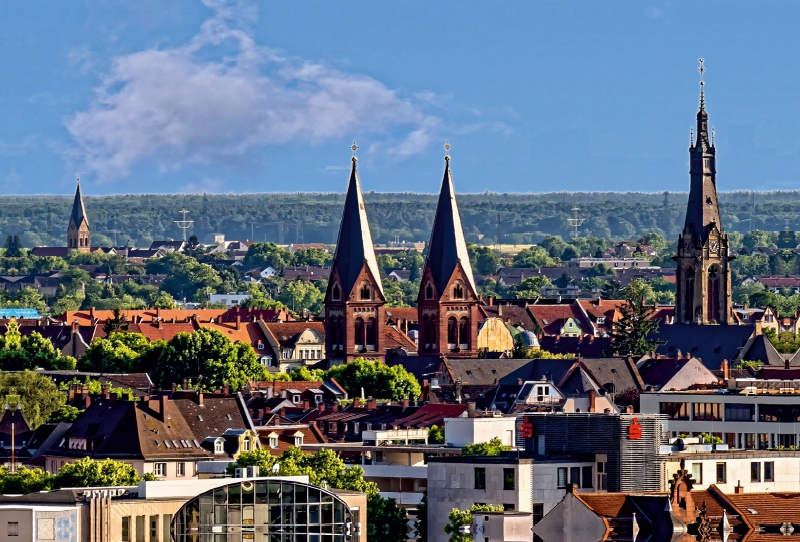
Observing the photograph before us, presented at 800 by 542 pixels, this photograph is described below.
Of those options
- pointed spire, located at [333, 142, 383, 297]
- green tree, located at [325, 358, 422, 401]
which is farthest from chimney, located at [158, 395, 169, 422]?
pointed spire, located at [333, 142, 383, 297]

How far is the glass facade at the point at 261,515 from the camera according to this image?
57406 millimetres

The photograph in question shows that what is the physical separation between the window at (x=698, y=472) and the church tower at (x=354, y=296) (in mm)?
103316

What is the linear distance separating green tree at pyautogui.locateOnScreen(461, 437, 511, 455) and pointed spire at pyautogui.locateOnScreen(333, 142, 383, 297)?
3475 inches

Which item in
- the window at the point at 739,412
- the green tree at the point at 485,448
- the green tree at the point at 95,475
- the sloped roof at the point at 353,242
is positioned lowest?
the green tree at the point at 95,475

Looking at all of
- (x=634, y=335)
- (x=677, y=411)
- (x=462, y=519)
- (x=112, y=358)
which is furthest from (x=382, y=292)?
(x=462, y=519)

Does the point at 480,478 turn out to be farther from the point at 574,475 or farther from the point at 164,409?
the point at 164,409

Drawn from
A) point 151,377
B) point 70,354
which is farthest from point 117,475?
point 70,354

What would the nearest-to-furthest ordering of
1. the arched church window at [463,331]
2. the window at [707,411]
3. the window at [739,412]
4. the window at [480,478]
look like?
the window at [480,478] → the window at [739,412] → the window at [707,411] → the arched church window at [463,331]

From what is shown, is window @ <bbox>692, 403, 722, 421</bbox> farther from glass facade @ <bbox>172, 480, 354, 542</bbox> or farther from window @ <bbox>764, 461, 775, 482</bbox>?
glass facade @ <bbox>172, 480, 354, 542</bbox>

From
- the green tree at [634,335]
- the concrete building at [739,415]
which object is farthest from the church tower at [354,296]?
the concrete building at [739,415]

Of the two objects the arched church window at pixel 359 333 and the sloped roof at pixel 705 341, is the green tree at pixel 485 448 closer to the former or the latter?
the arched church window at pixel 359 333

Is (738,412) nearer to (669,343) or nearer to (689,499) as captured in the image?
(689,499)

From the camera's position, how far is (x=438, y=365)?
168 meters

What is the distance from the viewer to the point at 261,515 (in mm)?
57812
